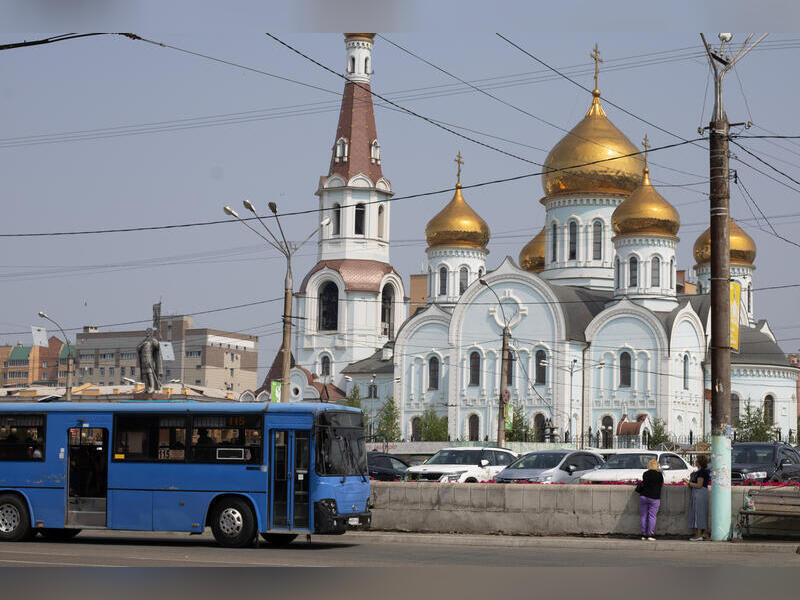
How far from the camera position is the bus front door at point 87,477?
19031mm

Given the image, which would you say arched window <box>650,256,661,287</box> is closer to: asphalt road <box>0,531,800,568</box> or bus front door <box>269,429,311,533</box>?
asphalt road <box>0,531,800,568</box>

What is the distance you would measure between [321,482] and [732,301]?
749 cm

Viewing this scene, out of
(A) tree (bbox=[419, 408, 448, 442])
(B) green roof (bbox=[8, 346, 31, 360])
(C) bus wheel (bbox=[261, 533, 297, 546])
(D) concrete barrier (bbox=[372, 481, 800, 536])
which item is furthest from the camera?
(B) green roof (bbox=[8, 346, 31, 360])

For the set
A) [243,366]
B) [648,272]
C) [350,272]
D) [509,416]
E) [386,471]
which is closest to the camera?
[386,471]

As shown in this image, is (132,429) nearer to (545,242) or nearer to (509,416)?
(509,416)

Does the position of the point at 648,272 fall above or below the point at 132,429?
above

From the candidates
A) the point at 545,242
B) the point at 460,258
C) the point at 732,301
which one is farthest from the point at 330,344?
the point at 732,301

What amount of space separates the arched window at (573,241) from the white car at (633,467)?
148ft

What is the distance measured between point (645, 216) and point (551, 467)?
41.9 m

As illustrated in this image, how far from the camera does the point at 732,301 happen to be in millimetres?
20156

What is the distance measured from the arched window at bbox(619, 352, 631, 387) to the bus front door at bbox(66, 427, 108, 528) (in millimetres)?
48306

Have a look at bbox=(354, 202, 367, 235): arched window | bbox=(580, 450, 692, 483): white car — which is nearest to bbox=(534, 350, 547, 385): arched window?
bbox=(354, 202, 367, 235): arched window

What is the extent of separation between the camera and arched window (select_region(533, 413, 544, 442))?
6391 centimetres

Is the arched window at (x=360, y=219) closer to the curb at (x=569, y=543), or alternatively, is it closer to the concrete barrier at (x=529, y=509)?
the concrete barrier at (x=529, y=509)
